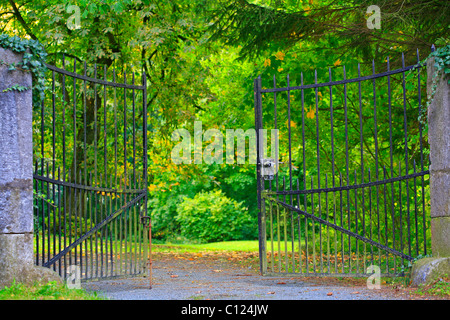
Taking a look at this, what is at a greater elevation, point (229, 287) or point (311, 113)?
point (311, 113)

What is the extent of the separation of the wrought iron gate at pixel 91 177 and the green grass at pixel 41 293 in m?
0.58

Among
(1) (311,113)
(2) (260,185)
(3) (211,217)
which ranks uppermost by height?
(1) (311,113)

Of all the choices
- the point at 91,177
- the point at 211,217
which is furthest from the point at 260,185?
the point at 211,217

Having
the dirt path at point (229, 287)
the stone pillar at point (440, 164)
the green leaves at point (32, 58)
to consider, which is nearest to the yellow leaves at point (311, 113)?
the dirt path at point (229, 287)

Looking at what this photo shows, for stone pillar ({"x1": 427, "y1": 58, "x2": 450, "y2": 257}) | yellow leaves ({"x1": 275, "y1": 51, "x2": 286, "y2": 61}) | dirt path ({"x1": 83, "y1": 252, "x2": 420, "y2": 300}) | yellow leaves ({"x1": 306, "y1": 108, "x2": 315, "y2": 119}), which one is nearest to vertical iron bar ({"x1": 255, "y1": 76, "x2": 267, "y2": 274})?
dirt path ({"x1": 83, "y1": 252, "x2": 420, "y2": 300})

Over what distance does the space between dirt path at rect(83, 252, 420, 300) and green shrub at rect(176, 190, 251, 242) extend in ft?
31.1

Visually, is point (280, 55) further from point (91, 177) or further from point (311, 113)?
point (91, 177)

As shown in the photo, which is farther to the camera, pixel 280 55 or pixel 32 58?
pixel 280 55

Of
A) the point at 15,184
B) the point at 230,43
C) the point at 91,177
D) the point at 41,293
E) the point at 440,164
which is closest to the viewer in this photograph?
the point at 41,293

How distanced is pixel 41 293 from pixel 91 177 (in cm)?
179

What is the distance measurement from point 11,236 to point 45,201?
66 cm

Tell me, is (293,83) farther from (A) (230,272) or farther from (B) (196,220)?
(B) (196,220)

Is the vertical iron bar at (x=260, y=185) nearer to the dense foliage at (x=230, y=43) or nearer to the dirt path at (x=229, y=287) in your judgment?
the dirt path at (x=229, y=287)

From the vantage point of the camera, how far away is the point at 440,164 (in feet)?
20.2
